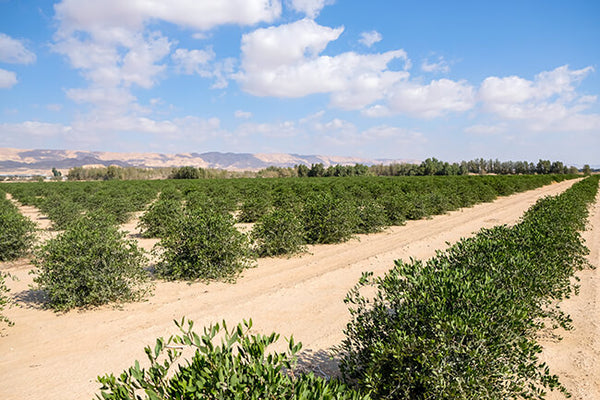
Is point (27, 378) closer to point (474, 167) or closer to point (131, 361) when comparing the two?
point (131, 361)

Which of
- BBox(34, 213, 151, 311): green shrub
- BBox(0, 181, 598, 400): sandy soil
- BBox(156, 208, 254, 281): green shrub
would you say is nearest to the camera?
BBox(0, 181, 598, 400): sandy soil

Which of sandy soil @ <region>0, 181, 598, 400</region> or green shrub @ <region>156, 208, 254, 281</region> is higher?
green shrub @ <region>156, 208, 254, 281</region>

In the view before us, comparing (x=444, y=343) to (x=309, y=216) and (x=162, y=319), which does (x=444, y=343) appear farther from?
(x=309, y=216)

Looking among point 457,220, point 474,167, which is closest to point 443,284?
point 457,220

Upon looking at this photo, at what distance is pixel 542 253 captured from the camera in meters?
5.64

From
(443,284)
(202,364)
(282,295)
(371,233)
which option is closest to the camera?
(202,364)

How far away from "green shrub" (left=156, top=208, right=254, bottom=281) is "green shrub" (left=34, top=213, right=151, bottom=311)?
4.70 ft

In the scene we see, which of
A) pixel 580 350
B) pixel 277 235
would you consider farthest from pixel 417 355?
pixel 277 235

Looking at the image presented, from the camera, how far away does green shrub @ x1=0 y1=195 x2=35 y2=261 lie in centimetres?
1035

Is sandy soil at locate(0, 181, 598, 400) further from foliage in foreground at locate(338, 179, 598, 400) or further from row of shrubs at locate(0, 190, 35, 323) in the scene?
foliage in foreground at locate(338, 179, 598, 400)

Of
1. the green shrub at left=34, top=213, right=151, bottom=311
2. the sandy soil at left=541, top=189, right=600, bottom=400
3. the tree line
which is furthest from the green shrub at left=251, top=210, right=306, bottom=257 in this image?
the tree line

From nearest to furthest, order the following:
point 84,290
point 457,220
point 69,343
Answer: point 69,343, point 84,290, point 457,220

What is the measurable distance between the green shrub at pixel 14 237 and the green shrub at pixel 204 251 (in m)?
5.29

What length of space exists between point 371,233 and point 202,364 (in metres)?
12.9
